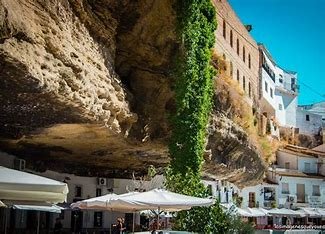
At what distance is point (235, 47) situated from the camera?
34812 millimetres

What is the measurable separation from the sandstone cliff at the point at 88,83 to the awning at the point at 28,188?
2.72 metres

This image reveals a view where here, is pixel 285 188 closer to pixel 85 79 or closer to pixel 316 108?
pixel 316 108

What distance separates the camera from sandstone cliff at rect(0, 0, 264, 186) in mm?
12281

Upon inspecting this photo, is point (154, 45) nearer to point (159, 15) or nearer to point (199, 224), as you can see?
point (159, 15)

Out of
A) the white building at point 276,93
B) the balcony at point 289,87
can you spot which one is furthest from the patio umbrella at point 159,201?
the balcony at point 289,87

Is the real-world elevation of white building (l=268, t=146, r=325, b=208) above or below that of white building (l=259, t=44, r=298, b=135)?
below

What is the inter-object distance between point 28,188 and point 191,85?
492 inches

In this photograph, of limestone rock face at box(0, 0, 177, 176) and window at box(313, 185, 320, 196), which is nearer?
limestone rock face at box(0, 0, 177, 176)

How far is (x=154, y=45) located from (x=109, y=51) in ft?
8.30

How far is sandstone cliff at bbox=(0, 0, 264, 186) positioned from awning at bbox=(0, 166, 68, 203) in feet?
8.91

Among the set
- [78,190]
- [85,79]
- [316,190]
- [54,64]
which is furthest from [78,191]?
[316,190]

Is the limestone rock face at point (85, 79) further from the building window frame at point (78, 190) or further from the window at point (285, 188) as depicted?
the window at point (285, 188)

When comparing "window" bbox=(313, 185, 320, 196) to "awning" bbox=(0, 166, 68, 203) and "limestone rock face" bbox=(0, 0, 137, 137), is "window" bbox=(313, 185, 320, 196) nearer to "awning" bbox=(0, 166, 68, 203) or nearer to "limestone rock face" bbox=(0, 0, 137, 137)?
"limestone rock face" bbox=(0, 0, 137, 137)

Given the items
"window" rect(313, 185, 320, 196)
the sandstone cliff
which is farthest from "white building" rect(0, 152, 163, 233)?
"window" rect(313, 185, 320, 196)
